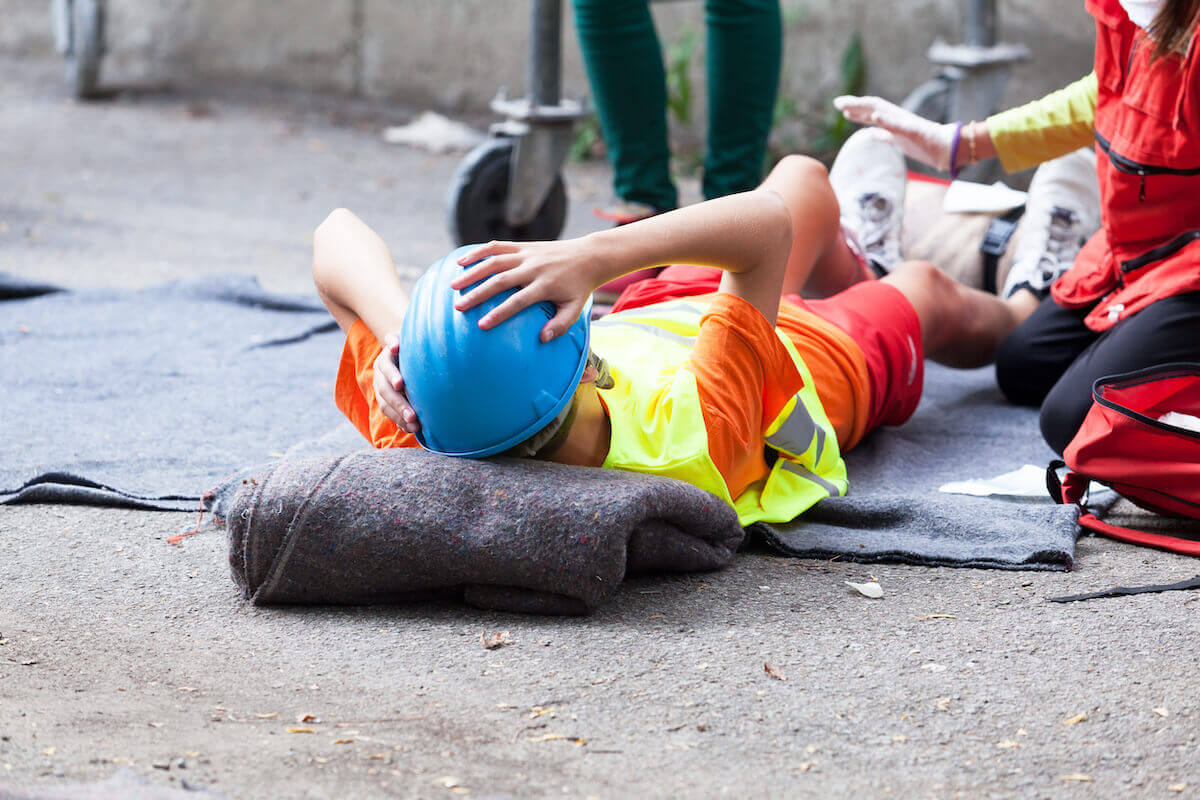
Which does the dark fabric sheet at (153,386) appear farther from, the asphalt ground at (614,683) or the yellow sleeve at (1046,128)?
the yellow sleeve at (1046,128)

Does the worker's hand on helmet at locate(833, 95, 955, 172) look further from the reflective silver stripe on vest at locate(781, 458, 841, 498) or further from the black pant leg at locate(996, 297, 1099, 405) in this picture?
the reflective silver stripe on vest at locate(781, 458, 841, 498)

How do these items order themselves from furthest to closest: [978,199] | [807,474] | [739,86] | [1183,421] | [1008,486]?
[739,86]
[978,199]
[1008,486]
[807,474]
[1183,421]

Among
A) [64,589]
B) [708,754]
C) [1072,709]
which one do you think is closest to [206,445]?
[64,589]

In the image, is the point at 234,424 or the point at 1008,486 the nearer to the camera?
the point at 1008,486

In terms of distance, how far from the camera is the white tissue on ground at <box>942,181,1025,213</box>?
2568 millimetres

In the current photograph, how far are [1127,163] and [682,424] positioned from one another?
76cm

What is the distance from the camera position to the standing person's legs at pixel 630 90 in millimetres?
2693

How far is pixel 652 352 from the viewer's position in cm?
163

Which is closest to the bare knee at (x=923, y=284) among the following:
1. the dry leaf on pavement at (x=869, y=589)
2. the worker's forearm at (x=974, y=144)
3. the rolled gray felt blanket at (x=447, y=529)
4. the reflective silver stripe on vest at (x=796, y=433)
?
the worker's forearm at (x=974, y=144)

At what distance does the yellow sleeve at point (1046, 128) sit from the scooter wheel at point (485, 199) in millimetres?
1357

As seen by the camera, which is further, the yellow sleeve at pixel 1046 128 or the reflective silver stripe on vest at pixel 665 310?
the yellow sleeve at pixel 1046 128

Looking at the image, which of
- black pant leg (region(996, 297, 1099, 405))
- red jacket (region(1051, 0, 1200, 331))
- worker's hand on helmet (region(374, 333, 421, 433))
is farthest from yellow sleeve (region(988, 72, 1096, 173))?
worker's hand on helmet (region(374, 333, 421, 433))

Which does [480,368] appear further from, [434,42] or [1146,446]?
[434,42]

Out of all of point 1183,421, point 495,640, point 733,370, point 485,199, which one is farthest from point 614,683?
point 485,199
